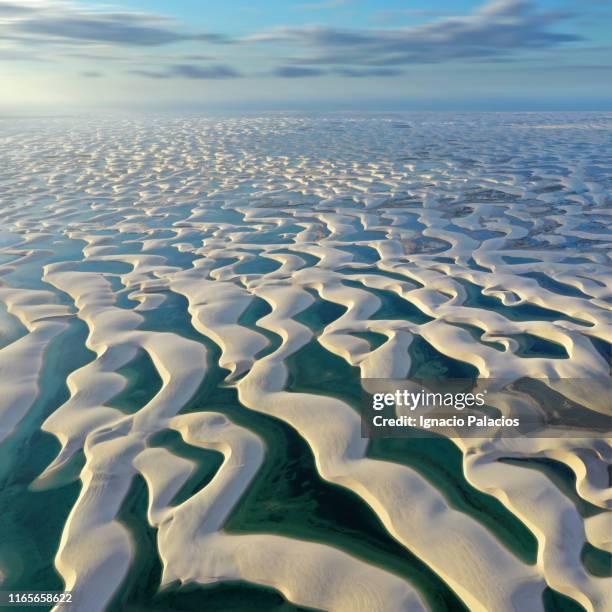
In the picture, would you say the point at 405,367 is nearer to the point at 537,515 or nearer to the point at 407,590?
the point at 537,515

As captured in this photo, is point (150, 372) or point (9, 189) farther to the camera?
point (9, 189)

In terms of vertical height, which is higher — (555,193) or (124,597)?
(124,597)

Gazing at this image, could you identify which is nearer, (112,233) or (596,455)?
(596,455)

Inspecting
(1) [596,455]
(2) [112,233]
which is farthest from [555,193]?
(1) [596,455]

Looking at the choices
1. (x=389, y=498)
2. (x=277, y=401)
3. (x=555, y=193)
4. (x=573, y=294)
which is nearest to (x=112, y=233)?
(x=277, y=401)

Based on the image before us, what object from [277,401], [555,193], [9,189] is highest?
[277,401]

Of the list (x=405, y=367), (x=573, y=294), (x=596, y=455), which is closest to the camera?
(x=596, y=455)

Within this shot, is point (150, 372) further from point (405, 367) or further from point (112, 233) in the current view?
point (112, 233)

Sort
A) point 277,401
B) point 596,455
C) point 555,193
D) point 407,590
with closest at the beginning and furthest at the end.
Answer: point 407,590 → point 596,455 → point 277,401 → point 555,193

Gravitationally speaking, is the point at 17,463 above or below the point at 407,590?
below
